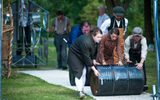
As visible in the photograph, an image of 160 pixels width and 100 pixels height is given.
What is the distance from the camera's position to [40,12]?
18594mm

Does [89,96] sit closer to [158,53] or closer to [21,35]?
[158,53]

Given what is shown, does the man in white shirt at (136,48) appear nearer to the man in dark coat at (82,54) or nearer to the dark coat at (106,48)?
the dark coat at (106,48)

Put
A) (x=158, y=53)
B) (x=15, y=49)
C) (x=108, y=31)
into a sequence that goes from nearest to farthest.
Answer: (x=158, y=53) → (x=108, y=31) → (x=15, y=49)

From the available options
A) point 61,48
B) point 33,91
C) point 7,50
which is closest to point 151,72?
point 61,48

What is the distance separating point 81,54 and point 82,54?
0.34ft

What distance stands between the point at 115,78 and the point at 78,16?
48.5 m

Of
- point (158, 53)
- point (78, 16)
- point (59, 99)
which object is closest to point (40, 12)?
point (59, 99)

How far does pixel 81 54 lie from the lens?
36.6 ft

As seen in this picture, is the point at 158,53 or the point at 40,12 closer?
the point at 158,53

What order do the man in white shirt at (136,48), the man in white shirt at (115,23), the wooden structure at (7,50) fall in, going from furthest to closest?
the wooden structure at (7,50), the man in white shirt at (115,23), the man in white shirt at (136,48)

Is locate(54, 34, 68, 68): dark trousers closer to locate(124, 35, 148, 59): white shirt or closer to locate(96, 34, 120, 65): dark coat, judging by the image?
locate(124, 35, 148, 59): white shirt

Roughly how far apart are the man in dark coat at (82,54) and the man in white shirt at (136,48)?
3.69 ft

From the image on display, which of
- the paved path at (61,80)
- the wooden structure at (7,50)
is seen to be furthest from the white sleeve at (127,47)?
the wooden structure at (7,50)

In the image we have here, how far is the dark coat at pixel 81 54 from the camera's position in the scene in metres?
10.9
